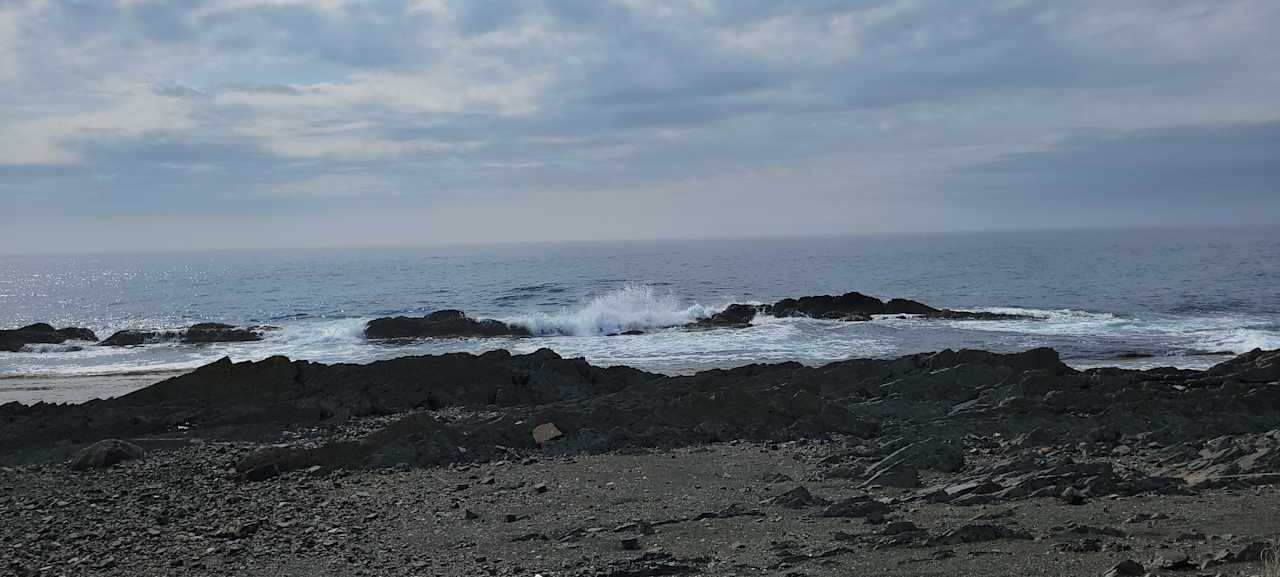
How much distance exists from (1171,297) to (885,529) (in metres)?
49.4

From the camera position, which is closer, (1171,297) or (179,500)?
(179,500)

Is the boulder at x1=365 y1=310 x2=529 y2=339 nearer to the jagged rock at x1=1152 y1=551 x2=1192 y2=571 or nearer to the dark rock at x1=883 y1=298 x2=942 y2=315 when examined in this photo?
the dark rock at x1=883 y1=298 x2=942 y2=315

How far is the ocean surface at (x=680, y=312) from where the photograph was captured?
29172 millimetres

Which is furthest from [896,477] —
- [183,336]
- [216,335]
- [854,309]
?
[183,336]

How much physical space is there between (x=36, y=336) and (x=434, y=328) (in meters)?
16.6

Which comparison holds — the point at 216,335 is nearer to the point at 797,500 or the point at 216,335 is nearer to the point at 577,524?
the point at 577,524

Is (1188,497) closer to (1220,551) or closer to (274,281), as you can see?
(1220,551)

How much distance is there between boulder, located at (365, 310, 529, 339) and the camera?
37.2 m

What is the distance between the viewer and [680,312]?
41281 millimetres

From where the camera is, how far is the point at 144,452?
13016mm

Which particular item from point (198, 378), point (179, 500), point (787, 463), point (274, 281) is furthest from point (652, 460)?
point (274, 281)

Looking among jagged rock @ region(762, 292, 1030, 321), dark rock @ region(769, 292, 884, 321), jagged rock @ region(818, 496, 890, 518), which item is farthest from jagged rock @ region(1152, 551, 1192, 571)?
jagged rock @ region(762, 292, 1030, 321)

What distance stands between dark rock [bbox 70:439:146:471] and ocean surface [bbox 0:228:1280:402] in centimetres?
1202

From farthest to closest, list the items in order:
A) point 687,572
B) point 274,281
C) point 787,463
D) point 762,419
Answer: point 274,281 → point 762,419 → point 787,463 → point 687,572
